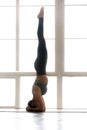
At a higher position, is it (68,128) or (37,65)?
(37,65)

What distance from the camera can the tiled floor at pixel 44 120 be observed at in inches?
109

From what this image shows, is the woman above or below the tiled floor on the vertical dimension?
above

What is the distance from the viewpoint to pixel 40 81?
3.85 metres

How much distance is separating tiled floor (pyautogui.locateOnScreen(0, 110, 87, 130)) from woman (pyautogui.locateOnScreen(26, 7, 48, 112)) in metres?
0.11

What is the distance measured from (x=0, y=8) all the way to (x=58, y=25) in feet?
2.67

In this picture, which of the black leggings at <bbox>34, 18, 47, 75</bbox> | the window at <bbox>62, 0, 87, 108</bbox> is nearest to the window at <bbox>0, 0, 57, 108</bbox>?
the window at <bbox>62, 0, 87, 108</bbox>

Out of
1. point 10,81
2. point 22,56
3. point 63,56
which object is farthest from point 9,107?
point 63,56

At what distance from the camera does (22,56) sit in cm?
430

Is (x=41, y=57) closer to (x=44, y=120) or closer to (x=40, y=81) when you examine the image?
(x=40, y=81)

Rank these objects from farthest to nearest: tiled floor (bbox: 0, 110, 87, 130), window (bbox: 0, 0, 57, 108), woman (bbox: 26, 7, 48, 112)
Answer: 1. window (bbox: 0, 0, 57, 108)
2. woman (bbox: 26, 7, 48, 112)
3. tiled floor (bbox: 0, 110, 87, 130)

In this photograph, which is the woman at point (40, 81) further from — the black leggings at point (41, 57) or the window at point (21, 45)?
the window at point (21, 45)

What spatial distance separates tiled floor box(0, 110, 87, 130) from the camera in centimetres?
277

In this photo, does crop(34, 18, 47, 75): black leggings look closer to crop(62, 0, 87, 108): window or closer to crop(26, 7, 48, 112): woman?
crop(26, 7, 48, 112): woman

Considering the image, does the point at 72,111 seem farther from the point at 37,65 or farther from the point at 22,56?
the point at 22,56
